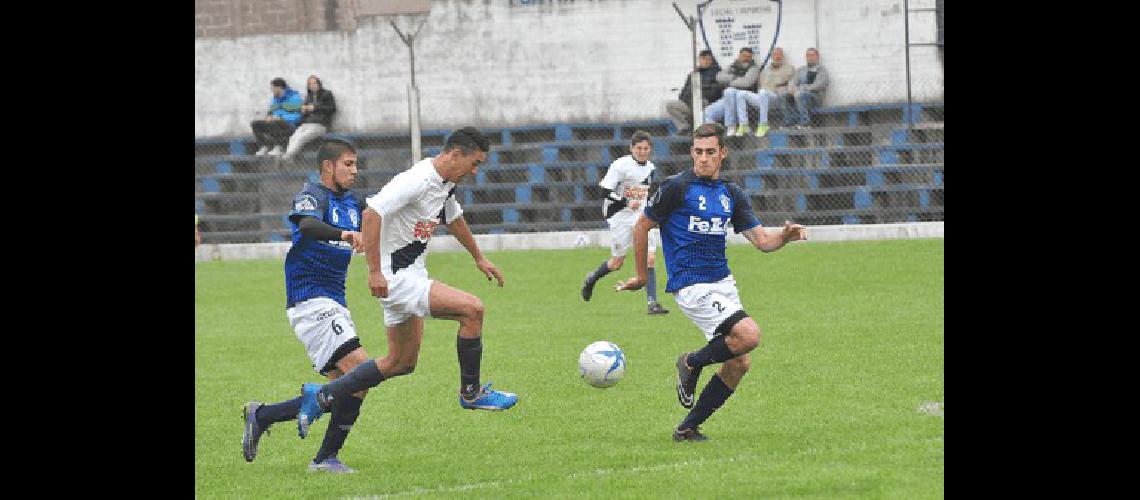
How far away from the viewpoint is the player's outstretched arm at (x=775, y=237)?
10055 mm

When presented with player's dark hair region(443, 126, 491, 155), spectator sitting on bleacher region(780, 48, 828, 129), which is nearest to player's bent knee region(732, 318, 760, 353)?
player's dark hair region(443, 126, 491, 155)

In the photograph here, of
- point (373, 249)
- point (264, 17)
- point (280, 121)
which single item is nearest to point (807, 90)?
point (280, 121)

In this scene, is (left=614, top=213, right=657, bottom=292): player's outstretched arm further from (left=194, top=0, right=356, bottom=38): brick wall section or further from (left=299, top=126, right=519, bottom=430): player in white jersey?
(left=194, top=0, right=356, bottom=38): brick wall section

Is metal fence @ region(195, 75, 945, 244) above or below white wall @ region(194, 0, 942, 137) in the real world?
below

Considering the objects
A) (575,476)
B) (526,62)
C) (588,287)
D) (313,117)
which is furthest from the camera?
(526,62)

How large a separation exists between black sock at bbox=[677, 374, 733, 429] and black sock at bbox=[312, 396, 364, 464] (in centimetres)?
212

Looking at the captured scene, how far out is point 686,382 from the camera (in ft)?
34.8

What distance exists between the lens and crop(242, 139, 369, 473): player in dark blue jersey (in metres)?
9.71

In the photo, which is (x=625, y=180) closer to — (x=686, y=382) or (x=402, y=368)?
(x=686, y=382)

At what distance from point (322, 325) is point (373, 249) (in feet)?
2.32
